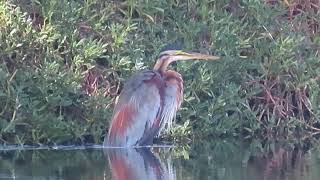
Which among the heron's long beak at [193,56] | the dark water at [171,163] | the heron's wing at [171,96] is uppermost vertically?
the heron's long beak at [193,56]

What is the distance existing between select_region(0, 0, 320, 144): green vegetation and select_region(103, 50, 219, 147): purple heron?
1.83ft

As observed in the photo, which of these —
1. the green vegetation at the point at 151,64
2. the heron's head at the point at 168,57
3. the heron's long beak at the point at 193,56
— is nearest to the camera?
the heron's head at the point at 168,57

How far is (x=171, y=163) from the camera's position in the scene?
35.3 ft

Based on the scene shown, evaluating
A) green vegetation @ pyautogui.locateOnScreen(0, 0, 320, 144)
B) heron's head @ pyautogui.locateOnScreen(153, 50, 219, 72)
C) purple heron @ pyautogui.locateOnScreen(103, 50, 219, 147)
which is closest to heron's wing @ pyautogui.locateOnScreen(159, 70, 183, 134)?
purple heron @ pyautogui.locateOnScreen(103, 50, 219, 147)

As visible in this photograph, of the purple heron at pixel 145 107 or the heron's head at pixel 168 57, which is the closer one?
the purple heron at pixel 145 107

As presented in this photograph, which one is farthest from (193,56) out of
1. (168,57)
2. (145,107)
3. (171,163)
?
(171,163)

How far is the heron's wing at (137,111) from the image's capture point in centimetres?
1168

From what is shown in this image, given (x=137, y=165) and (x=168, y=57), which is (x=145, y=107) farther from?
(x=137, y=165)

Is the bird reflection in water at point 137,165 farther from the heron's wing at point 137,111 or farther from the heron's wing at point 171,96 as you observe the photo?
the heron's wing at point 171,96

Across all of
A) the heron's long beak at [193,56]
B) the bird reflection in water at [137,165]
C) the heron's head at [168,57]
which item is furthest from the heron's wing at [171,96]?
the bird reflection in water at [137,165]

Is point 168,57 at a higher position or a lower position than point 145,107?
higher

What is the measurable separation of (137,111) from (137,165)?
1.25 metres

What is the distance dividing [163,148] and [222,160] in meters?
1.25

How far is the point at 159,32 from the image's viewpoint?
1362cm
